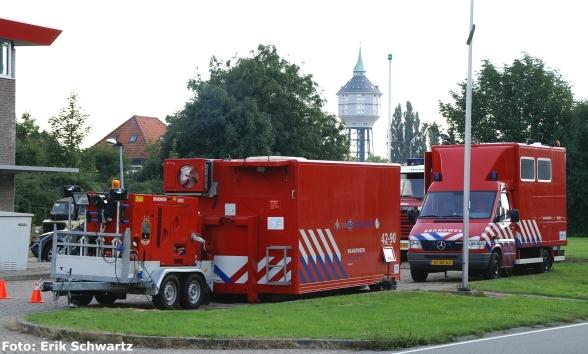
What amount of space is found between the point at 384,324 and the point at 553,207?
1601cm

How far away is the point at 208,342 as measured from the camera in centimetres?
1447

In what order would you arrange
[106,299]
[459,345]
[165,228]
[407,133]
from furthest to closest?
1. [407,133]
2. [106,299]
3. [165,228]
4. [459,345]

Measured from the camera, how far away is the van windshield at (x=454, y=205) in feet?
91.0

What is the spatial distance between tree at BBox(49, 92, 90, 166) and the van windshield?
34.4 meters

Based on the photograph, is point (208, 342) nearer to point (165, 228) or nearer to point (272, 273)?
point (165, 228)

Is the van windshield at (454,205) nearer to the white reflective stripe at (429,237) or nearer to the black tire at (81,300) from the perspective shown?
the white reflective stripe at (429,237)

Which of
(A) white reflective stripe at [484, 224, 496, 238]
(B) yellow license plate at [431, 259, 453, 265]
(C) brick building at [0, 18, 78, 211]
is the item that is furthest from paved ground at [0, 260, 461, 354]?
(C) brick building at [0, 18, 78, 211]

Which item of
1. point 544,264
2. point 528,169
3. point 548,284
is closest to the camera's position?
point 548,284

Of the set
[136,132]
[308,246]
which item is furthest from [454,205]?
[136,132]

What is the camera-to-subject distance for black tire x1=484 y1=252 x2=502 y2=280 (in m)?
27.3

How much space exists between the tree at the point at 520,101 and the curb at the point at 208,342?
45.6m

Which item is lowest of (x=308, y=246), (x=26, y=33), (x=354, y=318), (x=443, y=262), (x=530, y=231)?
(x=354, y=318)

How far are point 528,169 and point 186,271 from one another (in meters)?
13.2

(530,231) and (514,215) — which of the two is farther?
(530,231)
